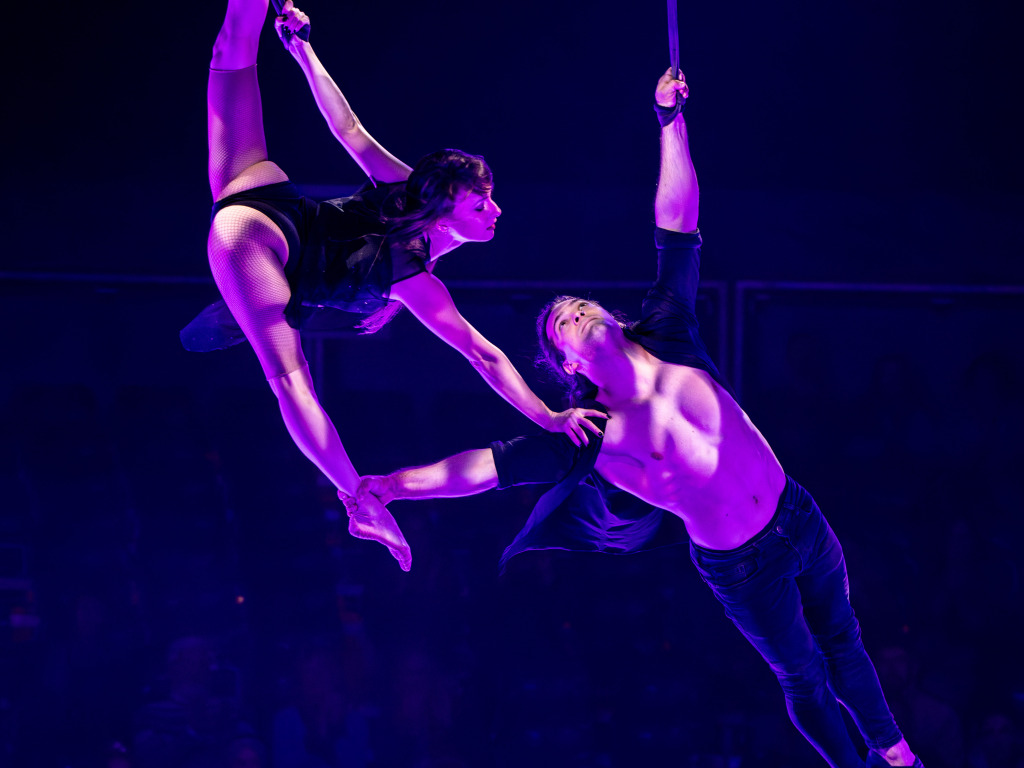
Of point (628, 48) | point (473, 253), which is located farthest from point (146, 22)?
point (628, 48)

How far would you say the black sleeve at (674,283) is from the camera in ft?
8.52

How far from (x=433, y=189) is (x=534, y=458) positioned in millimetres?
715

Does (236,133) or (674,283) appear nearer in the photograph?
(236,133)

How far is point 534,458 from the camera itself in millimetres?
2326

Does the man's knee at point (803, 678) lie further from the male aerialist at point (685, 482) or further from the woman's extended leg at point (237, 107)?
the woman's extended leg at point (237, 107)

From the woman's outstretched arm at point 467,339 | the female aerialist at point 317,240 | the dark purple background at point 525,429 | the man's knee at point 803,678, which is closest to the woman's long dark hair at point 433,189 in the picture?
the female aerialist at point 317,240

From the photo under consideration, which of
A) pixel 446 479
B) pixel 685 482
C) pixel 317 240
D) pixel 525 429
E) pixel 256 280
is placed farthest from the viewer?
pixel 525 429

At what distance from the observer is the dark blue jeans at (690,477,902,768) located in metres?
2.47

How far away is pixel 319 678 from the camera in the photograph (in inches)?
145

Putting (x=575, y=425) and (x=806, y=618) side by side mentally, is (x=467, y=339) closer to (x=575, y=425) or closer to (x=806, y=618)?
(x=575, y=425)

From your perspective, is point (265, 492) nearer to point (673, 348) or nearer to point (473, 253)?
point (473, 253)

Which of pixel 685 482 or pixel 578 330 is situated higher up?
pixel 578 330

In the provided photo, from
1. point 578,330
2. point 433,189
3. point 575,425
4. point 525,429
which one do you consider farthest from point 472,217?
point 525,429

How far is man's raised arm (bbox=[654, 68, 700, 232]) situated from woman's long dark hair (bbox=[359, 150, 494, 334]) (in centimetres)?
61
